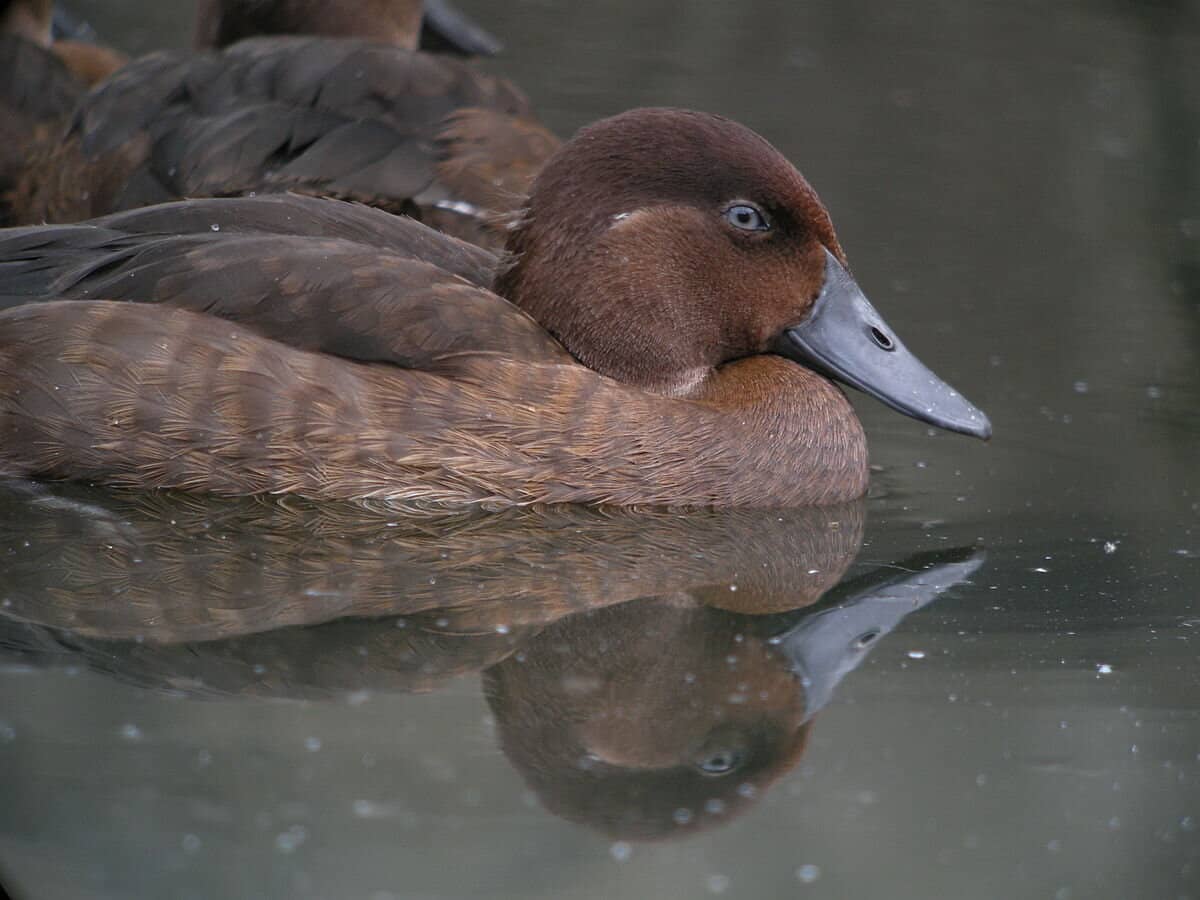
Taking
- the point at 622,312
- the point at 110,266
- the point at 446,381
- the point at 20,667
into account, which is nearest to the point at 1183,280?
the point at 622,312

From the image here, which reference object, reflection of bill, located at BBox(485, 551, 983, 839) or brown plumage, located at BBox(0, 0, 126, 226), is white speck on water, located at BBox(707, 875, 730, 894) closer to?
reflection of bill, located at BBox(485, 551, 983, 839)

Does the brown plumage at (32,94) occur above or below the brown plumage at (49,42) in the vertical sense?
above

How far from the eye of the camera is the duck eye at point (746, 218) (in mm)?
4816

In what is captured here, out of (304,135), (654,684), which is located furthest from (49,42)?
(654,684)

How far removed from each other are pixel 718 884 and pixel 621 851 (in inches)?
6.8

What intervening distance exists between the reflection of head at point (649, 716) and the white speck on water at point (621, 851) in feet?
0.11

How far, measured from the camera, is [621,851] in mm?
3178

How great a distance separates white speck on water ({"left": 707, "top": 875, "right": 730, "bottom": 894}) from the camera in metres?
3.11

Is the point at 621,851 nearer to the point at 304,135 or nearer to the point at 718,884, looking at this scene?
the point at 718,884

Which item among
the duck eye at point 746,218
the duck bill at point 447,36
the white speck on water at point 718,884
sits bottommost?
the duck bill at point 447,36

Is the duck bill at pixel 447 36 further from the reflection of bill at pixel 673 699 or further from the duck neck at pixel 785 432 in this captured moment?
the reflection of bill at pixel 673 699

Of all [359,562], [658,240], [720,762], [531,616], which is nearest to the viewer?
[720,762]

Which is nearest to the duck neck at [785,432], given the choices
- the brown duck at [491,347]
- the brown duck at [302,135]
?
the brown duck at [491,347]

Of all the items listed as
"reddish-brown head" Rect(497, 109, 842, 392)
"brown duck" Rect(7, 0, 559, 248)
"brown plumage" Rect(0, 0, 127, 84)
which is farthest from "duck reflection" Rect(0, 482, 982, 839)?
"brown plumage" Rect(0, 0, 127, 84)
